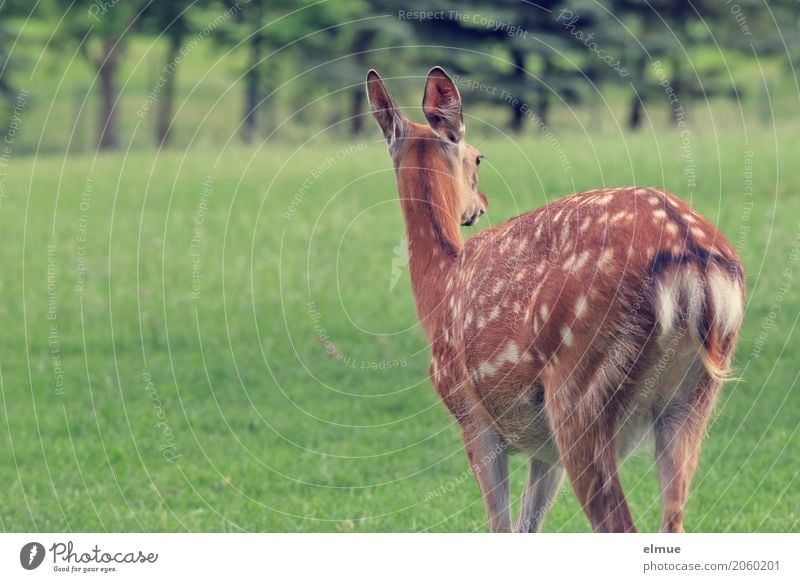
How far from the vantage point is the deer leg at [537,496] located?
7.05m

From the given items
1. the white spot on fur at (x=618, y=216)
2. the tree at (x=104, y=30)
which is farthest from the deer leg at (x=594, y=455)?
Result: the tree at (x=104, y=30)

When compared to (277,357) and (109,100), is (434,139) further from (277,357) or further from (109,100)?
(109,100)

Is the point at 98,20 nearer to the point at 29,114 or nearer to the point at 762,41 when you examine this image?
the point at 29,114

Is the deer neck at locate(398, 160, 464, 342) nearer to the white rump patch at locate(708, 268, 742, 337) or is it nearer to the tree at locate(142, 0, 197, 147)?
the white rump patch at locate(708, 268, 742, 337)

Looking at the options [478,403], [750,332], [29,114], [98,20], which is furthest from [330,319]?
[29,114]

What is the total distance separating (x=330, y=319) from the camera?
47.6ft

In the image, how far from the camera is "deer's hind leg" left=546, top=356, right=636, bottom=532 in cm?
580

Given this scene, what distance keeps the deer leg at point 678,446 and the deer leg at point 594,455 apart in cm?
29

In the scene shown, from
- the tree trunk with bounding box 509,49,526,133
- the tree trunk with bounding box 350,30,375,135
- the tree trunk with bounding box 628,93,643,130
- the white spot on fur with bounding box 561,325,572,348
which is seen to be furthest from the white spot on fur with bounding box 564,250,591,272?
the tree trunk with bounding box 628,93,643,130

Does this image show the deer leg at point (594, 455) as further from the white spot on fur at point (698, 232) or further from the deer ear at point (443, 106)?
the deer ear at point (443, 106)

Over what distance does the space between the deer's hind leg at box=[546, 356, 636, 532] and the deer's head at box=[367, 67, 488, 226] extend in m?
1.93

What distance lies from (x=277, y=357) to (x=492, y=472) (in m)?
7.04

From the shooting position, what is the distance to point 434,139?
7406mm

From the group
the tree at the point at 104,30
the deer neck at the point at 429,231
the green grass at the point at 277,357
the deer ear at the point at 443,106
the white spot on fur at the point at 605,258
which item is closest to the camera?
the white spot on fur at the point at 605,258
